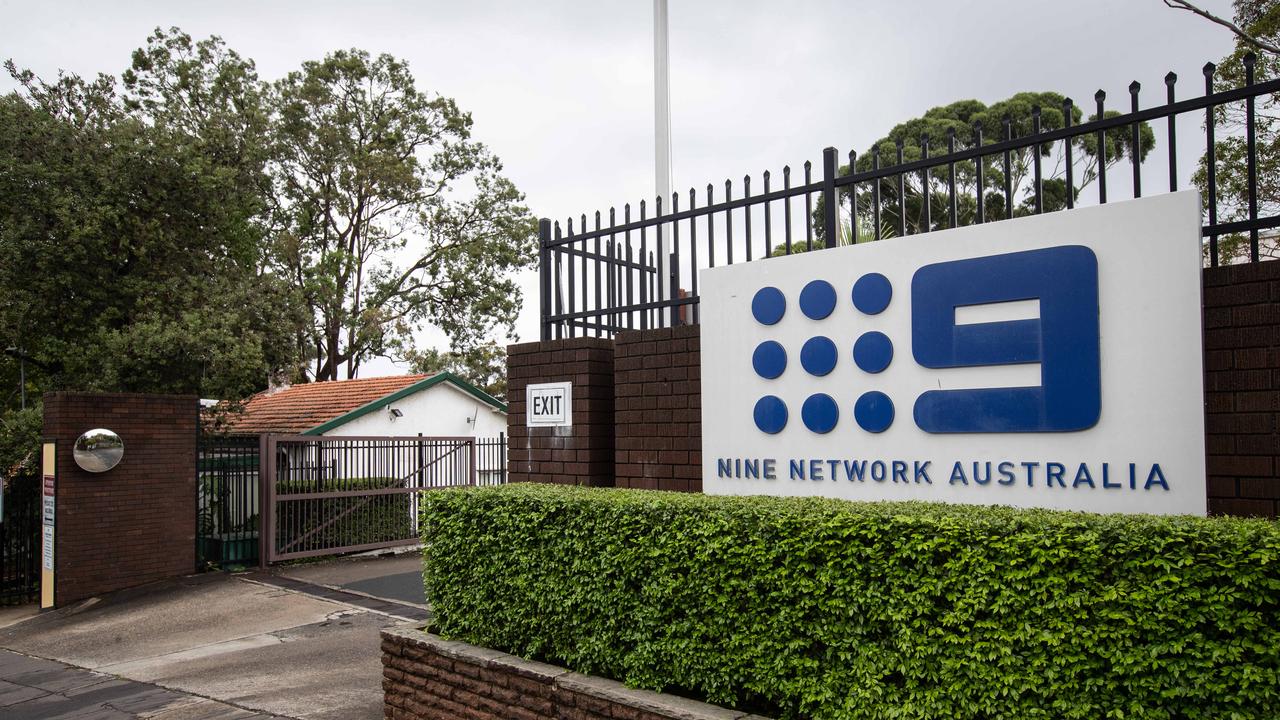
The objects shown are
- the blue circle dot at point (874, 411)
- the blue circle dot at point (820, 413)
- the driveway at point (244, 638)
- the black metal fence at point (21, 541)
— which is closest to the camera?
the blue circle dot at point (874, 411)

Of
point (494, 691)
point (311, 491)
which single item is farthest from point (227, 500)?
point (494, 691)

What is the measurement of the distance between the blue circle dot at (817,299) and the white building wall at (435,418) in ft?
46.1

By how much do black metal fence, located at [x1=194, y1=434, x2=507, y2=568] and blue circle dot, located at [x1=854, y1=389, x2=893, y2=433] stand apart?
10232mm

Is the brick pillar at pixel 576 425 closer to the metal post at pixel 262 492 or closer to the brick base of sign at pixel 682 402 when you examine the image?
the brick base of sign at pixel 682 402

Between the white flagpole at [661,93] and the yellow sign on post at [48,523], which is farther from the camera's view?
the yellow sign on post at [48,523]

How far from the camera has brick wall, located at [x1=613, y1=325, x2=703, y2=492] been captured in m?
5.88

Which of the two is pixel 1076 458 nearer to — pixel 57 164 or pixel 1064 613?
pixel 1064 613

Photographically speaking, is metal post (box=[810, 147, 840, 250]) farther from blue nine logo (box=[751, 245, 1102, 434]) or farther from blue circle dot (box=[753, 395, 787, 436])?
blue circle dot (box=[753, 395, 787, 436])

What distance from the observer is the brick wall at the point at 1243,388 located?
3.78 meters

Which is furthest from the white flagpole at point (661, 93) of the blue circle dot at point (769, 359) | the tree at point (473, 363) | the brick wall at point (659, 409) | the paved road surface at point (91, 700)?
the tree at point (473, 363)

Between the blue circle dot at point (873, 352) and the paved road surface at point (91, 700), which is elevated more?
the blue circle dot at point (873, 352)

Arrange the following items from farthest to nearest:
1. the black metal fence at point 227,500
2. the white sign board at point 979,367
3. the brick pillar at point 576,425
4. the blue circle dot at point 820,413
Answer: the black metal fence at point 227,500, the brick pillar at point 576,425, the blue circle dot at point 820,413, the white sign board at point 979,367

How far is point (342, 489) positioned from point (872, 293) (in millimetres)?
11237

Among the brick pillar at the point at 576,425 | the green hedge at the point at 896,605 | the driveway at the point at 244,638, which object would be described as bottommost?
the driveway at the point at 244,638
